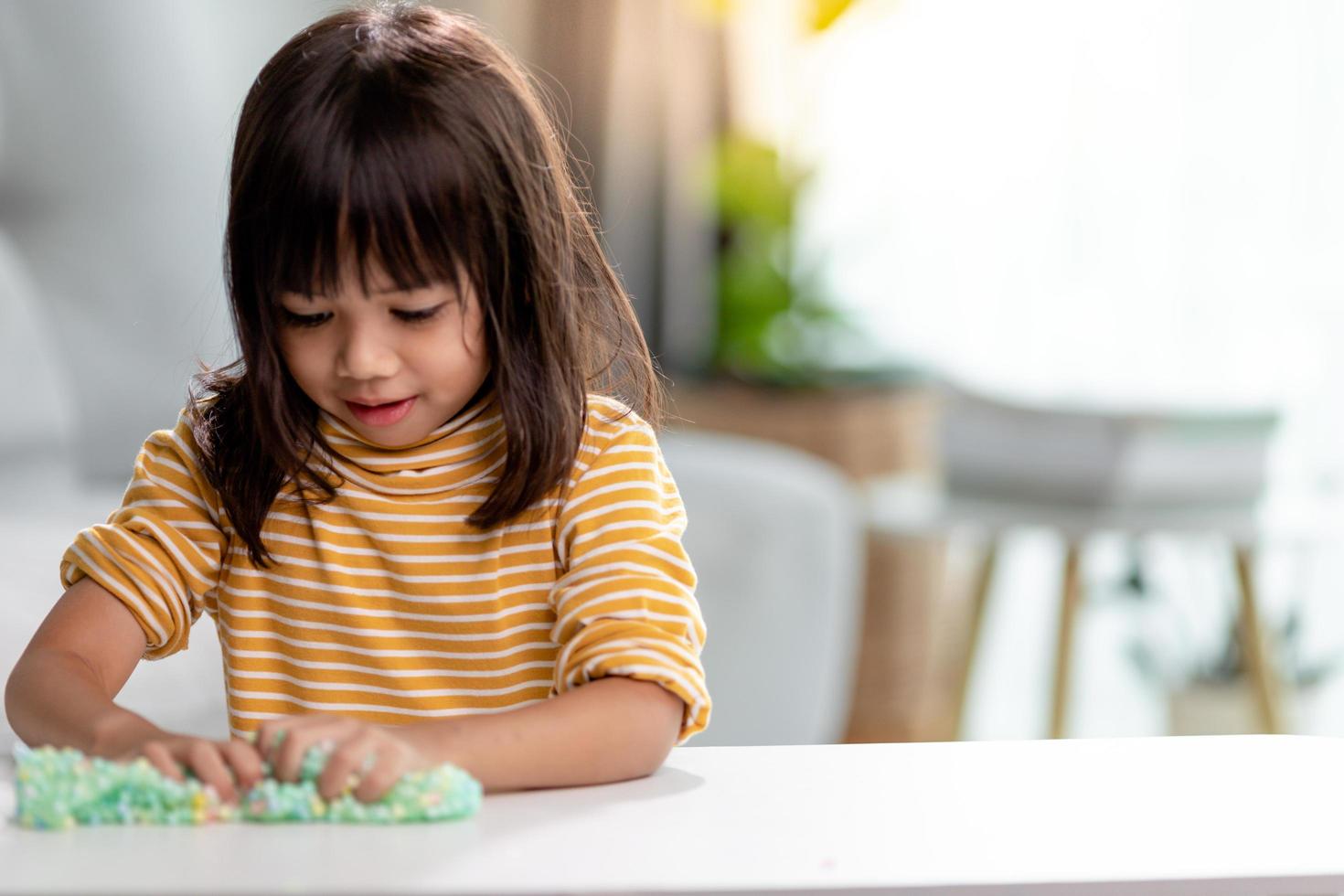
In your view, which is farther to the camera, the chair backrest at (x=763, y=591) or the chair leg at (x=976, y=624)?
the chair leg at (x=976, y=624)

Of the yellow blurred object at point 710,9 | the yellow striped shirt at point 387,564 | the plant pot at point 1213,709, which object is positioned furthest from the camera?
the yellow blurred object at point 710,9

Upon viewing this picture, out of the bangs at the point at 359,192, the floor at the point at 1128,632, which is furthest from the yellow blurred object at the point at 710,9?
the bangs at the point at 359,192

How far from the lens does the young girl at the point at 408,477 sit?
64 centimetres

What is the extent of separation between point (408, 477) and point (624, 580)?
0.12 meters

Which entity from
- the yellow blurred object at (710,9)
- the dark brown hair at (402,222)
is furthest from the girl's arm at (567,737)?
the yellow blurred object at (710,9)

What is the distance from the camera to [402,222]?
0.64 m

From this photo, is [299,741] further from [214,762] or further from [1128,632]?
[1128,632]

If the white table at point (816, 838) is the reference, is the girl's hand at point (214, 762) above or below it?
above

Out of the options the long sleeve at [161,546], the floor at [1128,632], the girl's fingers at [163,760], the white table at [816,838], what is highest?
the long sleeve at [161,546]

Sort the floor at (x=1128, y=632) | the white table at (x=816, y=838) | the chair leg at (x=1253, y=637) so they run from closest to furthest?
the white table at (x=816, y=838)
the chair leg at (x=1253, y=637)
the floor at (x=1128, y=632)

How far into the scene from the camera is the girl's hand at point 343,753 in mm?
560

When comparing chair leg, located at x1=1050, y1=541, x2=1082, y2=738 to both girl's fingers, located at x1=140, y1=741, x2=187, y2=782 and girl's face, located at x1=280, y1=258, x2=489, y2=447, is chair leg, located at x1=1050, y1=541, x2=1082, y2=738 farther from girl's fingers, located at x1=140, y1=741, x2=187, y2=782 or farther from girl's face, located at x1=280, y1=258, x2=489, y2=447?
girl's fingers, located at x1=140, y1=741, x2=187, y2=782

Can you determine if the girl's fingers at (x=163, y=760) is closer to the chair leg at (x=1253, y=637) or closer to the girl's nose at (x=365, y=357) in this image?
the girl's nose at (x=365, y=357)

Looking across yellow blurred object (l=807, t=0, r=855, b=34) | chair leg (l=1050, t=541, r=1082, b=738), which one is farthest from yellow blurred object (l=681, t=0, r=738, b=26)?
chair leg (l=1050, t=541, r=1082, b=738)
